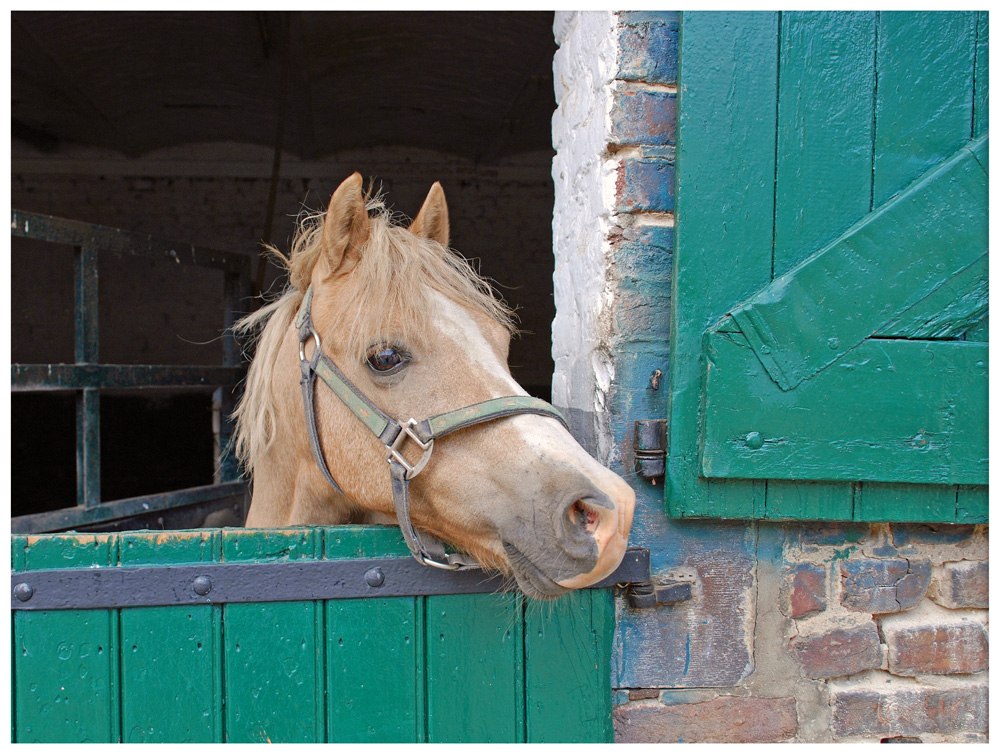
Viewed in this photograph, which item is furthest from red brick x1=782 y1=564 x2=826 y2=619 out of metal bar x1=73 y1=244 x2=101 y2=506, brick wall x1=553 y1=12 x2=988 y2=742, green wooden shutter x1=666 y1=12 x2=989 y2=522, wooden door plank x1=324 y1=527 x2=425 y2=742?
metal bar x1=73 y1=244 x2=101 y2=506

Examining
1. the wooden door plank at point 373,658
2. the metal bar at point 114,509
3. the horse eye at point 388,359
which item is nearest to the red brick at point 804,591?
the wooden door plank at point 373,658

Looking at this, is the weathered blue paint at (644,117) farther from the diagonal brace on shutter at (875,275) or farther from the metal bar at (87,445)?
the metal bar at (87,445)

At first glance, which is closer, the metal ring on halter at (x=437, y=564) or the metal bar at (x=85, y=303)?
the metal ring on halter at (x=437, y=564)

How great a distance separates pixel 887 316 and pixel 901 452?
282mm

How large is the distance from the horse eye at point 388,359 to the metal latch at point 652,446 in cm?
54

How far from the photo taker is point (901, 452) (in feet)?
4.10

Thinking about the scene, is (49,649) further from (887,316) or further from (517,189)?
(517,189)

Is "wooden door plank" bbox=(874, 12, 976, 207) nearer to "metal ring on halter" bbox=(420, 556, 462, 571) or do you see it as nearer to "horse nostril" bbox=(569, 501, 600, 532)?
"horse nostril" bbox=(569, 501, 600, 532)

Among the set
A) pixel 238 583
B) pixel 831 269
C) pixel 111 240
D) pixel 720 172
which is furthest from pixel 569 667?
pixel 111 240

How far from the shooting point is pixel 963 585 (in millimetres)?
1384

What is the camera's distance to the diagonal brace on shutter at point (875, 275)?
1.24 meters

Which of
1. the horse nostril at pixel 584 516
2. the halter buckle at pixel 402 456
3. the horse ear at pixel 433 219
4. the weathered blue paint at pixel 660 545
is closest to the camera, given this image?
the horse nostril at pixel 584 516

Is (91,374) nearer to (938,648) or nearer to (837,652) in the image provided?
(837,652)

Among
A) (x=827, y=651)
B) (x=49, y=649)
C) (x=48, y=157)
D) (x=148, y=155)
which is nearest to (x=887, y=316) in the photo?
(x=827, y=651)
